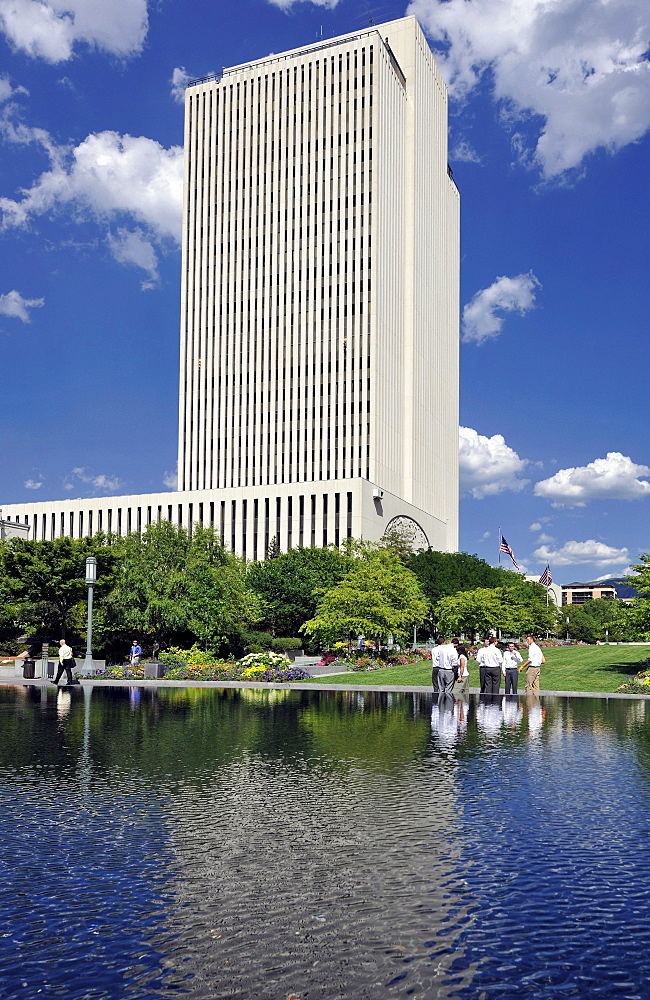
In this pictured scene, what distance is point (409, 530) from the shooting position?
325ft

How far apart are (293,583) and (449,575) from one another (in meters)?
19.2

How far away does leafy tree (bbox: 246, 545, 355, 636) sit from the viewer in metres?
61.0

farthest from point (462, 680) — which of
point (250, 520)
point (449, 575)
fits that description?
point (250, 520)

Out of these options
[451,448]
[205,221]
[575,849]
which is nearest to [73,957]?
[575,849]

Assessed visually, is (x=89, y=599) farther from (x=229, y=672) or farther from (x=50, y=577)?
(x=50, y=577)

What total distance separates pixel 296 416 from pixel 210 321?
19.7 meters

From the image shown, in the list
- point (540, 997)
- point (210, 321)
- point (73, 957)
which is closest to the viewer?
point (540, 997)

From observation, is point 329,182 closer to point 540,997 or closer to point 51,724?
point 51,724

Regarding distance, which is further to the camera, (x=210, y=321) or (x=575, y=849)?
(x=210, y=321)

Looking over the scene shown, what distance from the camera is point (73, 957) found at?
17.8ft

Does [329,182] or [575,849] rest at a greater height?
[329,182]

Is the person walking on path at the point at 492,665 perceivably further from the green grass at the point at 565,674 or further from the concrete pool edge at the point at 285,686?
the green grass at the point at 565,674

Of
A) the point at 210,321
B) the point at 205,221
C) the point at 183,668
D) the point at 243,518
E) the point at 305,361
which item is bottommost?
the point at 183,668

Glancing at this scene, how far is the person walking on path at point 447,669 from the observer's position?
24.9m
